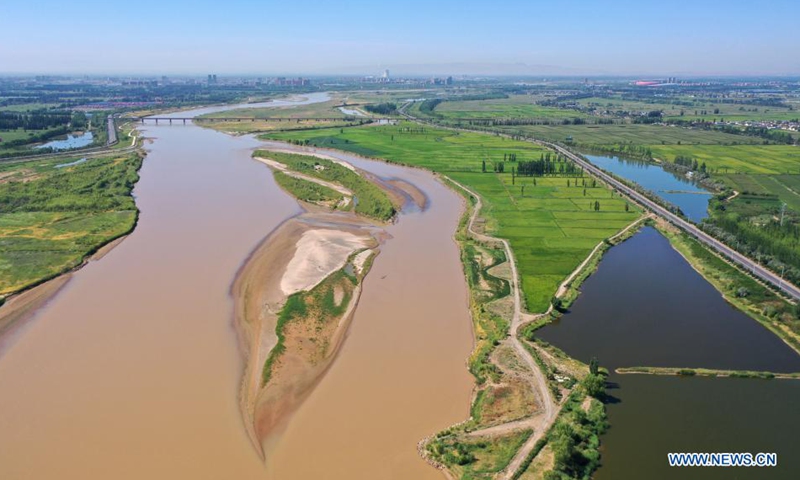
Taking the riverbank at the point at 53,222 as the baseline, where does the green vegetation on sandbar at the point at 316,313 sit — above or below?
below

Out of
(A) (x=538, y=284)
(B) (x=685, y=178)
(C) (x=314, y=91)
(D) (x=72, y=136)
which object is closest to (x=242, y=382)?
(A) (x=538, y=284)

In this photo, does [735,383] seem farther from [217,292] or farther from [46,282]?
[46,282]

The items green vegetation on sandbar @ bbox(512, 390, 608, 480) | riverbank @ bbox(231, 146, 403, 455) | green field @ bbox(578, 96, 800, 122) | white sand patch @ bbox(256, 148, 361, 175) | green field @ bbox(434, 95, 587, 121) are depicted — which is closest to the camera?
green vegetation on sandbar @ bbox(512, 390, 608, 480)

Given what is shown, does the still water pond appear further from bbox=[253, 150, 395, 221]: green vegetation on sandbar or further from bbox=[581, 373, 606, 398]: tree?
bbox=[581, 373, 606, 398]: tree

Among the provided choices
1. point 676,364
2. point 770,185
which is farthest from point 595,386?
point 770,185

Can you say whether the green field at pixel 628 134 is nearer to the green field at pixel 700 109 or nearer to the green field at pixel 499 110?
the green field at pixel 499 110

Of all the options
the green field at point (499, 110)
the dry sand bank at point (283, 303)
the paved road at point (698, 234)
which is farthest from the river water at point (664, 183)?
the green field at point (499, 110)

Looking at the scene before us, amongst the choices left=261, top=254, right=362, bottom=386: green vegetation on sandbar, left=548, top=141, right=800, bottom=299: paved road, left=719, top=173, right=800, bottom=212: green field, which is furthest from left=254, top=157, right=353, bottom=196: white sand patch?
left=719, top=173, right=800, bottom=212: green field
